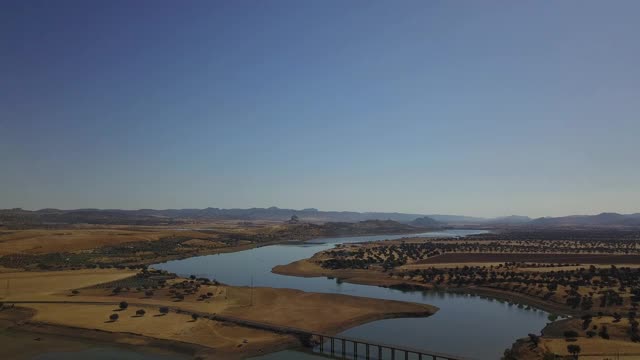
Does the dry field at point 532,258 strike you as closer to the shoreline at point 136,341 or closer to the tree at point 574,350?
the shoreline at point 136,341

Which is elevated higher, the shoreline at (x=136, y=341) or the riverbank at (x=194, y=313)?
the riverbank at (x=194, y=313)

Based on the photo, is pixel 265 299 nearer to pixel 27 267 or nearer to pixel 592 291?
pixel 592 291

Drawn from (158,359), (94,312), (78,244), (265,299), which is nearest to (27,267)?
(78,244)

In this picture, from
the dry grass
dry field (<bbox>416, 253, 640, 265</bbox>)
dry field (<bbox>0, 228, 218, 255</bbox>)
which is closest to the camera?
the dry grass

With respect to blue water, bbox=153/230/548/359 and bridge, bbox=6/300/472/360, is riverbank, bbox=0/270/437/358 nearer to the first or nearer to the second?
bridge, bbox=6/300/472/360

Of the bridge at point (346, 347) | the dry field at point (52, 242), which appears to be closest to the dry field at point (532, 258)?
the bridge at point (346, 347)

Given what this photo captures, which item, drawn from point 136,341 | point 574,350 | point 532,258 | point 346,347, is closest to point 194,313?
point 136,341

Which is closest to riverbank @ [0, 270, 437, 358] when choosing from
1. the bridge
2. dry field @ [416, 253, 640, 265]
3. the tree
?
the bridge

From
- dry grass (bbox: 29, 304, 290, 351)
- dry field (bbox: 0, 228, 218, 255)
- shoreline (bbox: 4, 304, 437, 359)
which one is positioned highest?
dry field (bbox: 0, 228, 218, 255)
